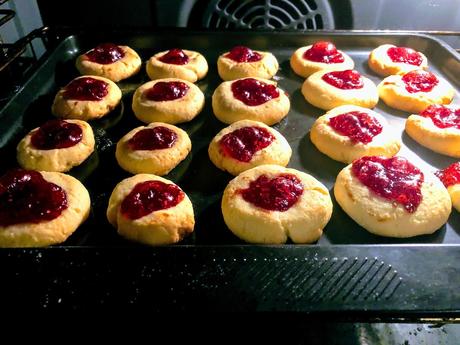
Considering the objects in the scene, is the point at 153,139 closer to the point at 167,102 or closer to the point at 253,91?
the point at 167,102

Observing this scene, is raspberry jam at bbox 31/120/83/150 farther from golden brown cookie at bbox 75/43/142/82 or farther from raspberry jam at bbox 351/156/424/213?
raspberry jam at bbox 351/156/424/213

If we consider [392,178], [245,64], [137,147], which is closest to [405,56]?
[245,64]

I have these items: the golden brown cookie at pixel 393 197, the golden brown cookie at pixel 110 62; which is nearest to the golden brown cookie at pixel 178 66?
the golden brown cookie at pixel 110 62

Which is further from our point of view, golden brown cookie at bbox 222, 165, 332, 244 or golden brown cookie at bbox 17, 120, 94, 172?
golden brown cookie at bbox 17, 120, 94, 172

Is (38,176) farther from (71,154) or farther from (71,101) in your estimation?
(71,101)

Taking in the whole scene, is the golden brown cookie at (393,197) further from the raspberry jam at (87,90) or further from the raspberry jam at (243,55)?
the raspberry jam at (87,90)

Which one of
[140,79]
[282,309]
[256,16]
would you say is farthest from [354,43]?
[282,309]

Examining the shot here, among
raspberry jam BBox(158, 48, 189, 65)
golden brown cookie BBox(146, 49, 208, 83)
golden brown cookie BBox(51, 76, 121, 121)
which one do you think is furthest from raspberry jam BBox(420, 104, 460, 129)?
golden brown cookie BBox(51, 76, 121, 121)
